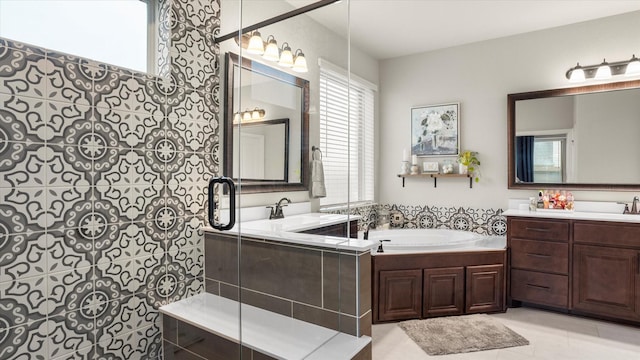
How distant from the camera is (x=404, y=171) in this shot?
4293 millimetres

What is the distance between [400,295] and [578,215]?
5.87 feet

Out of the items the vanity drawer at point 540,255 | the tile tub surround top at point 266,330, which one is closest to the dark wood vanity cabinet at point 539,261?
the vanity drawer at point 540,255

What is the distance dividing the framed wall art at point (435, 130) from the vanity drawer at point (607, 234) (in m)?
1.51

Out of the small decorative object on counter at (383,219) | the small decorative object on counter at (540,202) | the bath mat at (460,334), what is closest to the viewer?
the bath mat at (460,334)

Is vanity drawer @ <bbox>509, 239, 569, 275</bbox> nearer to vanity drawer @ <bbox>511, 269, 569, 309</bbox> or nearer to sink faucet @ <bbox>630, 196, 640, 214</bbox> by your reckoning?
vanity drawer @ <bbox>511, 269, 569, 309</bbox>

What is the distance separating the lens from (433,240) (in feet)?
13.1

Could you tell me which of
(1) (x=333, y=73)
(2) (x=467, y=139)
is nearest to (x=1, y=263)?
(1) (x=333, y=73)

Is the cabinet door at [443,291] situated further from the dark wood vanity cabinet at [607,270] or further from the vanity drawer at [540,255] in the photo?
the dark wood vanity cabinet at [607,270]

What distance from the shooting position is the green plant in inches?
153

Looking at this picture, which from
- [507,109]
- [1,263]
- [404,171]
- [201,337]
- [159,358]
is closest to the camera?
[1,263]

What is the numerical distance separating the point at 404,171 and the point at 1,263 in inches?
149

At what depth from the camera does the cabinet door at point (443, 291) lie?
2.94 meters

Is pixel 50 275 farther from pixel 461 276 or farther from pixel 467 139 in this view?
pixel 467 139

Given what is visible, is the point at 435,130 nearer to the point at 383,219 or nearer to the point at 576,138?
the point at 383,219
